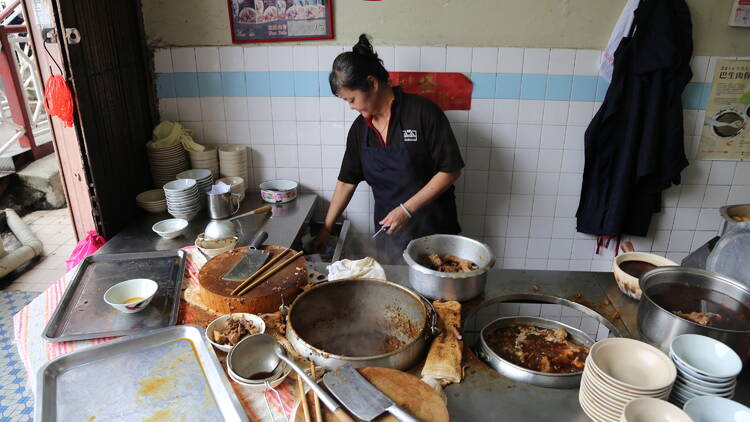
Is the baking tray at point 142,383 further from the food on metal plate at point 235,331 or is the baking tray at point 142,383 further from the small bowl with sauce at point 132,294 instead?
the small bowl with sauce at point 132,294

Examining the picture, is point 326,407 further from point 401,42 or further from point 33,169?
point 33,169

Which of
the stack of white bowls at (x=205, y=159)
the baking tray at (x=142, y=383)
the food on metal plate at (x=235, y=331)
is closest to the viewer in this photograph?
the baking tray at (x=142, y=383)

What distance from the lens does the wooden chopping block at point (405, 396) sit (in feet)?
4.41

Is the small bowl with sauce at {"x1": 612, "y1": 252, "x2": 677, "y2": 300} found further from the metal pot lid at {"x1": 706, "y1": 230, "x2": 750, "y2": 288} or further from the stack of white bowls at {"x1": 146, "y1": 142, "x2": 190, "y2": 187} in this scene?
the stack of white bowls at {"x1": 146, "y1": 142, "x2": 190, "y2": 187}

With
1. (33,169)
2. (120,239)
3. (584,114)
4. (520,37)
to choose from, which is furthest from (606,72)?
(33,169)

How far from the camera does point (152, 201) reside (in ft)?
10.6

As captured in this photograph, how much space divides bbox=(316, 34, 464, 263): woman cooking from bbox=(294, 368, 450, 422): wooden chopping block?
1.33 m

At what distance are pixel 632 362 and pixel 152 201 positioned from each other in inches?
114

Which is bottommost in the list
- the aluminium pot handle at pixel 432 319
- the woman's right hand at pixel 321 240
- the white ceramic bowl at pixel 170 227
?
the woman's right hand at pixel 321 240

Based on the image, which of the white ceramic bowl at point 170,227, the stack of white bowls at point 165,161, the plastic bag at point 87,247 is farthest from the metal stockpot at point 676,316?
the stack of white bowls at point 165,161

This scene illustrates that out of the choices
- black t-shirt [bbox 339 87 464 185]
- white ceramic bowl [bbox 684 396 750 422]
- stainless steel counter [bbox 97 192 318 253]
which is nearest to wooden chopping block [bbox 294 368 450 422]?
white ceramic bowl [bbox 684 396 750 422]

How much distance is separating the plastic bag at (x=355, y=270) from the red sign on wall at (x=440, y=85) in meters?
1.66

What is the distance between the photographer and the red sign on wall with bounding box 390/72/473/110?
3314 millimetres

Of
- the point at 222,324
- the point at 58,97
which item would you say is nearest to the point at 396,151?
the point at 222,324
